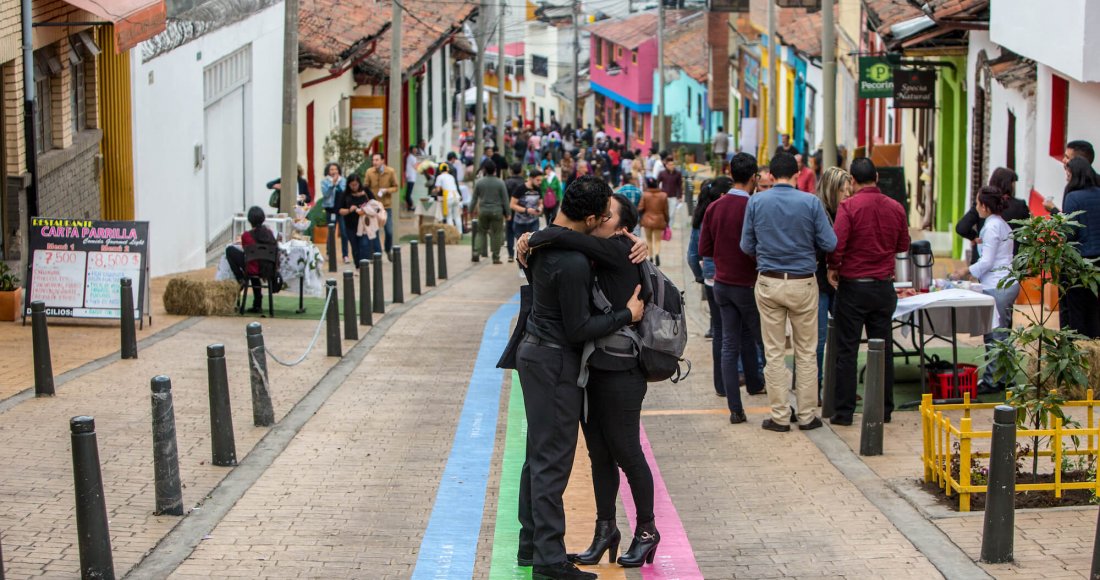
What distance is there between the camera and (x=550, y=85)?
3725 inches

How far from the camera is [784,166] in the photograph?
9883 millimetres

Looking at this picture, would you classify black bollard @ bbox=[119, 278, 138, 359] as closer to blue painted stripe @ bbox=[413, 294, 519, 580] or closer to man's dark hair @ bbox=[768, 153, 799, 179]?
blue painted stripe @ bbox=[413, 294, 519, 580]

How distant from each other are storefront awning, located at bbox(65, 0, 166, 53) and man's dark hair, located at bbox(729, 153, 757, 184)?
7981 mm

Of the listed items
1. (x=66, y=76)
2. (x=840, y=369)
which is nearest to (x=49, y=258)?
(x=66, y=76)

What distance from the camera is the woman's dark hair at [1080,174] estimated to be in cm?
1108

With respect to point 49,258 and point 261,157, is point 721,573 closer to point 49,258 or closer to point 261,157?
point 49,258

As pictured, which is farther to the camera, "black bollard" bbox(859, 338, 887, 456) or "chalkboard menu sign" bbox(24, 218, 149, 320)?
"chalkboard menu sign" bbox(24, 218, 149, 320)

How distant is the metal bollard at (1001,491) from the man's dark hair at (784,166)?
3.15 metres

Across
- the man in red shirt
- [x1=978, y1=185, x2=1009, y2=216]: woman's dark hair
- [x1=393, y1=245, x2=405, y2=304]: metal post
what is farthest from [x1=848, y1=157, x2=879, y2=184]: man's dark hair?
[x1=393, y1=245, x2=405, y2=304]: metal post

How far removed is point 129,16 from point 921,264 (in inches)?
352

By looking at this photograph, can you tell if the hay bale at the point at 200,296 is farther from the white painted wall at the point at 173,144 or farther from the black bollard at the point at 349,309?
the white painted wall at the point at 173,144

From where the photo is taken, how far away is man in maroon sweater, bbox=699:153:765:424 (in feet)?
34.4

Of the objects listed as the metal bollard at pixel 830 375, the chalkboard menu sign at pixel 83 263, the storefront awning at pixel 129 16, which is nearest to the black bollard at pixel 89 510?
the metal bollard at pixel 830 375

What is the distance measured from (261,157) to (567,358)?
75.8ft
